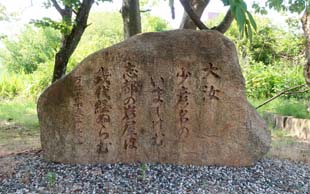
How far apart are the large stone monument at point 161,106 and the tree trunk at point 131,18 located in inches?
59.6

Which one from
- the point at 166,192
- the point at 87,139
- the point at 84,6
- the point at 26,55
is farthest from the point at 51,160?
the point at 26,55

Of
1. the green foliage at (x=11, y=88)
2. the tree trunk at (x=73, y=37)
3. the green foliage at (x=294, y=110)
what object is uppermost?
the tree trunk at (x=73, y=37)

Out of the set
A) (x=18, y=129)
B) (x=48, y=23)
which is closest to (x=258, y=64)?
(x=18, y=129)

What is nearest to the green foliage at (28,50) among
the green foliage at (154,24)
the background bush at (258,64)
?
the background bush at (258,64)

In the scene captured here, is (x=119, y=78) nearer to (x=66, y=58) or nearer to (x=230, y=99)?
(x=230, y=99)

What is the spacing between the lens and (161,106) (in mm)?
3615

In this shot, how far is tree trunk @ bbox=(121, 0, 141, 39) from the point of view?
5.13 meters

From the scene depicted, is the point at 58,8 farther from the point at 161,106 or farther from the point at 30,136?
the point at 161,106

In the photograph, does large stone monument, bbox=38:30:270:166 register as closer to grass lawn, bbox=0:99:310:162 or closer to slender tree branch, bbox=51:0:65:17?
grass lawn, bbox=0:99:310:162

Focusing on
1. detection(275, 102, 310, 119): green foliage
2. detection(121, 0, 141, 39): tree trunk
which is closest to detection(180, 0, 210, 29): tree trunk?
detection(121, 0, 141, 39): tree trunk

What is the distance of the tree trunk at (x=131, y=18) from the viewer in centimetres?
513

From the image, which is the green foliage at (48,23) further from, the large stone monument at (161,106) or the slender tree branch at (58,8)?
the large stone monument at (161,106)

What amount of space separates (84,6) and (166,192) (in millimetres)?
3181

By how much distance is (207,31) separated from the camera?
3.70m
